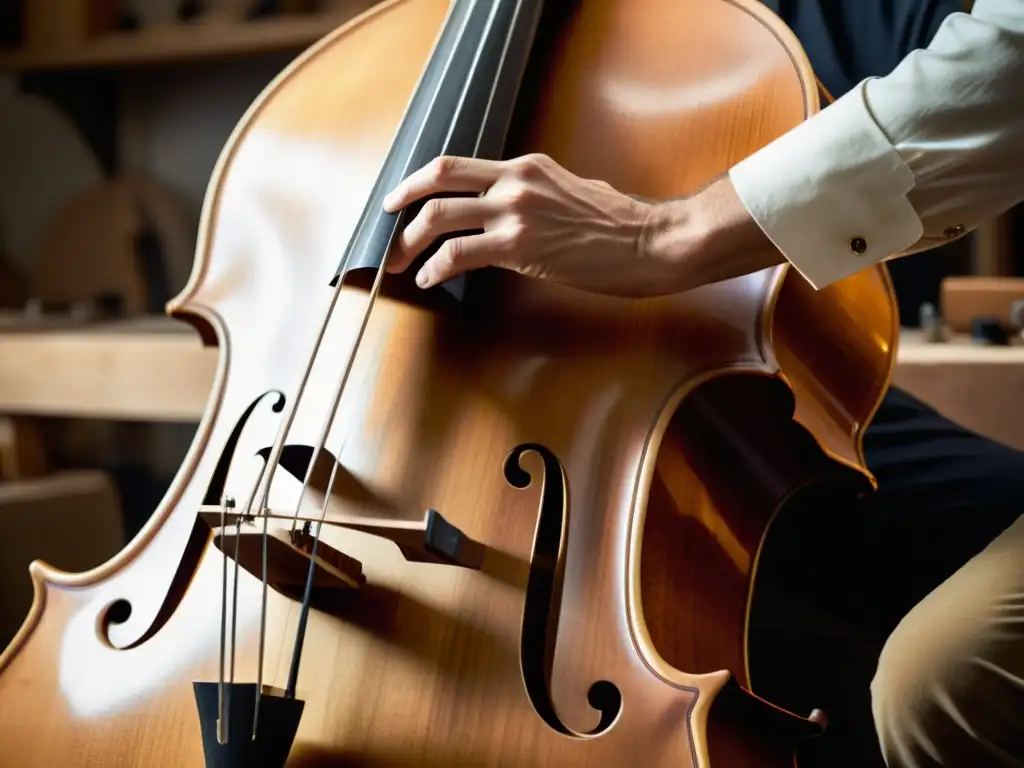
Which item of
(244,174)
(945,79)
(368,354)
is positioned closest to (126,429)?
(244,174)

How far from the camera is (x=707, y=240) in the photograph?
55 cm

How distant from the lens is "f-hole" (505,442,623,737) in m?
0.46

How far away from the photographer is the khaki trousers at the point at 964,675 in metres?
0.55

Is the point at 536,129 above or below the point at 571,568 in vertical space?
above

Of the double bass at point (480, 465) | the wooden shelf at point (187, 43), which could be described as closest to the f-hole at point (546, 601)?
the double bass at point (480, 465)

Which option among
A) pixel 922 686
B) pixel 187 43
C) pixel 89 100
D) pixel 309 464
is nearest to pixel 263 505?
pixel 309 464

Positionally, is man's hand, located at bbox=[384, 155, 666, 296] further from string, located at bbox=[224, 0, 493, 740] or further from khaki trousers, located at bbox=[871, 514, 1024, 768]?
khaki trousers, located at bbox=[871, 514, 1024, 768]

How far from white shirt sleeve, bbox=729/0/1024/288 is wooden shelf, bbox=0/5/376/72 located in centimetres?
94

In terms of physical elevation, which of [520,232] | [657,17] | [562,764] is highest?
[657,17]

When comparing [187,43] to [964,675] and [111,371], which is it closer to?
[111,371]

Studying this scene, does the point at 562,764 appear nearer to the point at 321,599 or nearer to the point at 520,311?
the point at 321,599

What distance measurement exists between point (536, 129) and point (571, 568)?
0.31 m

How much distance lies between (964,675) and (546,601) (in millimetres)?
250

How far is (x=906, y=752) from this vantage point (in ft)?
1.92
